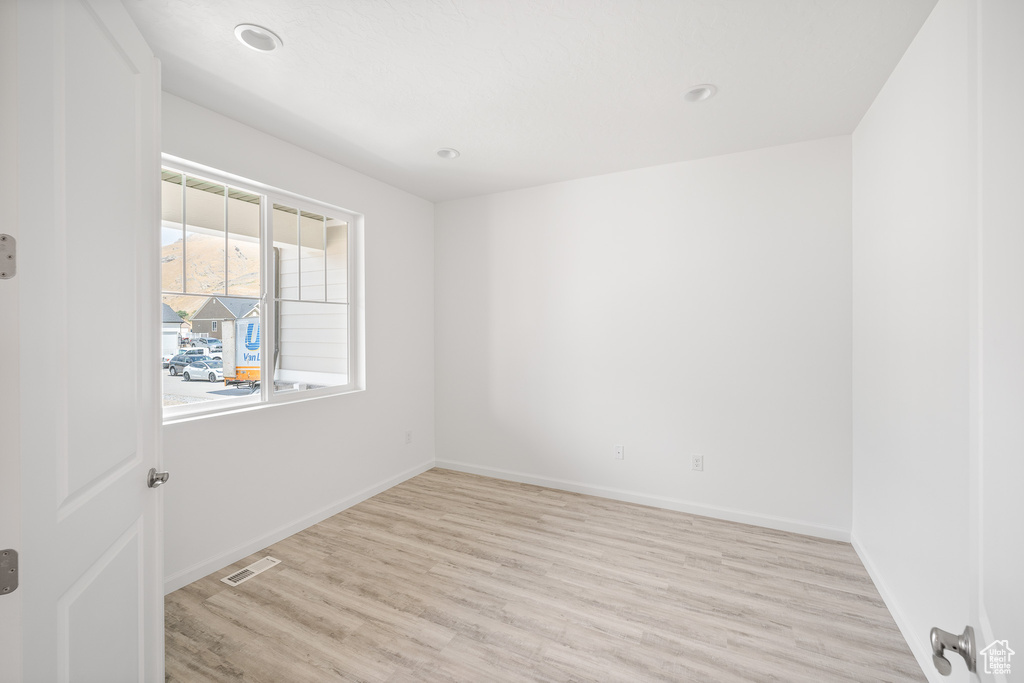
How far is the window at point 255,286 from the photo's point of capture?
246 cm

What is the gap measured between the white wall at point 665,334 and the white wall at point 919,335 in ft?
1.08

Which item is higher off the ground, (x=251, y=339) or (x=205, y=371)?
(x=251, y=339)

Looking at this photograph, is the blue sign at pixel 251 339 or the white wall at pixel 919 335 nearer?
the white wall at pixel 919 335

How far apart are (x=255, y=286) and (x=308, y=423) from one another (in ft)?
3.34

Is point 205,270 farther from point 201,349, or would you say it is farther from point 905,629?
point 905,629

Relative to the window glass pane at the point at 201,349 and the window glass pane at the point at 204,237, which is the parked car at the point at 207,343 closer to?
the window glass pane at the point at 201,349

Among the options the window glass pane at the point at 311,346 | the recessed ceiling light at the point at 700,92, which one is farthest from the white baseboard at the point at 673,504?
the recessed ceiling light at the point at 700,92

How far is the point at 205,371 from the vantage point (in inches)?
102

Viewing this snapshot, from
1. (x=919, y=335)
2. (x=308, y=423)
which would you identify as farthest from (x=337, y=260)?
(x=919, y=335)

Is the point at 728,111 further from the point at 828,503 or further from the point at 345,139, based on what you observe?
the point at 828,503

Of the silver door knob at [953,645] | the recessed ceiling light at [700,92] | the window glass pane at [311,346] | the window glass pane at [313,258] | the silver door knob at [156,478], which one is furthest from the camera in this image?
the window glass pane at [313,258]

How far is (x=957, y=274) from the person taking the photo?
1.53 metres

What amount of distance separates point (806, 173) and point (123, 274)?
3.72 m

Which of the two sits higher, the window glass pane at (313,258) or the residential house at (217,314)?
the window glass pane at (313,258)
